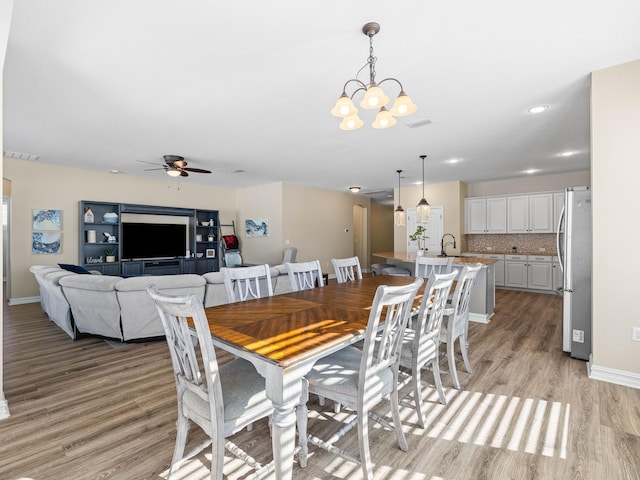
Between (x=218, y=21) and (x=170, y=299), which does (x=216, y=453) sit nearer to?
(x=170, y=299)

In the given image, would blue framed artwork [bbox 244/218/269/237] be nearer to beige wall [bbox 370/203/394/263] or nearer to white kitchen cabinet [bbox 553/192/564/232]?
beige wall [bbox 370/203/394/263]

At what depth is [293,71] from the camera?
2605 millimetres

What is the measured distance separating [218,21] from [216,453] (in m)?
2.45

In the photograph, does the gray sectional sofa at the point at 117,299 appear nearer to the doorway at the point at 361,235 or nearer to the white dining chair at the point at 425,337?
the white dining chair at the point at 425,337

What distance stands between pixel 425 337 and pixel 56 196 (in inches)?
286

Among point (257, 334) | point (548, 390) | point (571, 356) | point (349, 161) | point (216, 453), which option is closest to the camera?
point (216, 453)

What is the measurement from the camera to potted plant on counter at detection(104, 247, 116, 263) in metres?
6.61

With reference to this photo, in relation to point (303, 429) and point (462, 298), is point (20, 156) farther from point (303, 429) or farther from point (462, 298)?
point (462, 298)

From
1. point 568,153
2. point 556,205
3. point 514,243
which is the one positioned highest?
point 568,153

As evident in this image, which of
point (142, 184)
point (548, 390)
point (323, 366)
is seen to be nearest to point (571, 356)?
point (548, 390)

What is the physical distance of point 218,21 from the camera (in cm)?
202

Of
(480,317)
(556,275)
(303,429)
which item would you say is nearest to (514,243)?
(556,275)

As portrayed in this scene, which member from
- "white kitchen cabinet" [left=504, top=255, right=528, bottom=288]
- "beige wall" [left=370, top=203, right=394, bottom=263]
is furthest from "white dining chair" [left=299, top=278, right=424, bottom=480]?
"beige wall" [left=370, top=203, right=394, bottom=263]

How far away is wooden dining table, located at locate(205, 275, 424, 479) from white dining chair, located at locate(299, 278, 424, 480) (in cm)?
14
